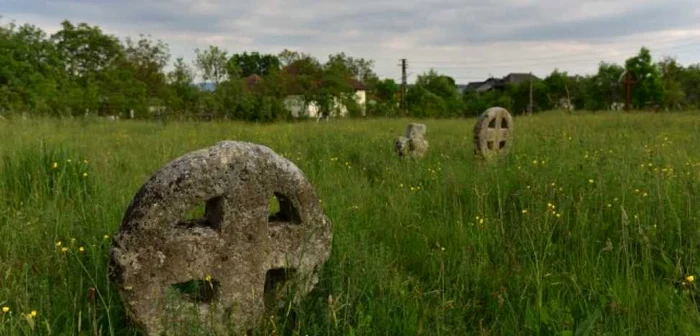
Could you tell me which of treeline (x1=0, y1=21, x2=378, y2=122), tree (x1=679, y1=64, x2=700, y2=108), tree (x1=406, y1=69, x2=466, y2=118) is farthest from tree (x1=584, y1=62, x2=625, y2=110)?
treeline (x1=0, y1=21, x2=378, y2=122)

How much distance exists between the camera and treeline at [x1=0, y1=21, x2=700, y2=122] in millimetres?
24375

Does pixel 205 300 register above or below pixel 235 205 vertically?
below

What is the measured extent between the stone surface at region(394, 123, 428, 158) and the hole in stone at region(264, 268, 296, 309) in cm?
507

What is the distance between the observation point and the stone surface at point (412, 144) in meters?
7.54

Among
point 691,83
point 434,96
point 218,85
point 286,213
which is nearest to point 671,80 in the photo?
point 691,83

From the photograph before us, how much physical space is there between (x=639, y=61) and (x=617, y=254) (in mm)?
39478

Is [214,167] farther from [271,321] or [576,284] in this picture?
[576,284]

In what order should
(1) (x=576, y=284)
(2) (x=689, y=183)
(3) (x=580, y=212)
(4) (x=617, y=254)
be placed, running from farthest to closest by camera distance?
1. (2) (x=689, y=183)
2. (3) (x=580, y=212)
3. (4) (x=617, y=254)
4. (1) (x=576, y=284)

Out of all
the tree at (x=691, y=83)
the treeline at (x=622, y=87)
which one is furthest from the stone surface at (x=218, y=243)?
the tree at (x=691, y=83)

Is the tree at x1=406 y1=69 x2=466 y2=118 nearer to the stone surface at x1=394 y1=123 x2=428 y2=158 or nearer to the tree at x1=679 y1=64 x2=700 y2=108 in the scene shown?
the tree at x1=679 y1=64 x2=700 y2=108

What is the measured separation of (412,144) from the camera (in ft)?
25.1

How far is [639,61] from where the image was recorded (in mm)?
36188

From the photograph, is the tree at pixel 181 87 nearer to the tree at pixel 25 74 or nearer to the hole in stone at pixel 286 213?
the tree at pixel 25 74

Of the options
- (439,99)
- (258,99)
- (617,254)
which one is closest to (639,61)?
(439,99)
